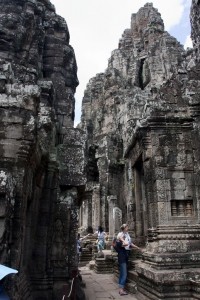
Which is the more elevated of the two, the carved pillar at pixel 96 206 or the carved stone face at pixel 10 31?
the carved stone face at pixel 10 31

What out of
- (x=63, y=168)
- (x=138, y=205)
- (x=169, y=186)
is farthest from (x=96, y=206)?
(x=169, y=186)

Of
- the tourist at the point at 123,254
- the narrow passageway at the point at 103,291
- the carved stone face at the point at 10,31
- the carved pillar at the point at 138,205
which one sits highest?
the carved stone face at the point at 10,31

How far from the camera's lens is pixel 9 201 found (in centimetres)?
383

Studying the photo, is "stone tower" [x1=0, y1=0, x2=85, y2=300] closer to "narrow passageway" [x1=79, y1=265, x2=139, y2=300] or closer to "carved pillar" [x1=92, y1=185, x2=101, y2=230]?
"narrow passageway" [x1=79, y1=265, x2=139, y2=300]

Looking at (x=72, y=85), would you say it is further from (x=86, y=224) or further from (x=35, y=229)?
(x=86, y=224)

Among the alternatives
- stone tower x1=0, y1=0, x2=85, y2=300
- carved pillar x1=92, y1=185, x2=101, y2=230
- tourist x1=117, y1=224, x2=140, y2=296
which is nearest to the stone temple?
stone tower x1=0, y1=0, x2=85, y2=300

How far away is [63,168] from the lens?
684 cm

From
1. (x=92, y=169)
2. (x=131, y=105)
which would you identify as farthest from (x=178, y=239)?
(x=131, y=105)

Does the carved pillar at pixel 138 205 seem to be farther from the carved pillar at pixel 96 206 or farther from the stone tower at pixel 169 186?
the carved pillar at pixel 96 206

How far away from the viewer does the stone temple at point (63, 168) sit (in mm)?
4375

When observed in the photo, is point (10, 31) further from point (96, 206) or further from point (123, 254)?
point (96, 206)

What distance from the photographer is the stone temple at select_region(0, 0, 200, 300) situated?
4.38m

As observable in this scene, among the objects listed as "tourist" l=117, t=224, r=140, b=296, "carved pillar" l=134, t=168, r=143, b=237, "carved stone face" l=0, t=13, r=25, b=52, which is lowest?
"tourist" l=117, t=224, r=140, b=296

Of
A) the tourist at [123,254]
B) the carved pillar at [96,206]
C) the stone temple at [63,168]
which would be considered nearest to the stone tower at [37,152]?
the stone temple at [63,168]
